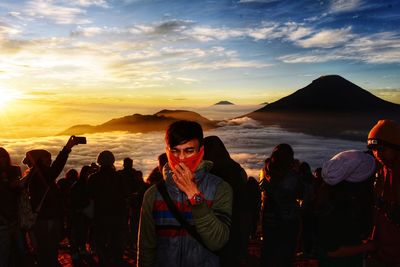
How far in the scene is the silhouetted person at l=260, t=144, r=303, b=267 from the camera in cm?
469

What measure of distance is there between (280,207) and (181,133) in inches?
117

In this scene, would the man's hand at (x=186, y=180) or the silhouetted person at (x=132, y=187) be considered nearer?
the man's hand at (x=186, y=180)

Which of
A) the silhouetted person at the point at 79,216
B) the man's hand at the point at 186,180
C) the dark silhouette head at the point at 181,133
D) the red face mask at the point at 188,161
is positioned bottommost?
the silhouetted person at the point at 79,216

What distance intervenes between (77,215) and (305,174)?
499 centimetres

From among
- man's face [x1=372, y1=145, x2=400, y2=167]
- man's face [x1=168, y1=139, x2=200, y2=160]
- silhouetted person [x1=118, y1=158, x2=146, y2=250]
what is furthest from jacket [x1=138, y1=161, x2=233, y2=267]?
silhouetted person [x1=118, y1=158, x2=146, y2=250]

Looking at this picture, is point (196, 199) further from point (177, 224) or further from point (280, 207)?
point (280, 207)

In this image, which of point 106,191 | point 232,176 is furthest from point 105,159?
point 232,176

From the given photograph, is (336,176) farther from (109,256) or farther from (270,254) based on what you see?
(109,256)

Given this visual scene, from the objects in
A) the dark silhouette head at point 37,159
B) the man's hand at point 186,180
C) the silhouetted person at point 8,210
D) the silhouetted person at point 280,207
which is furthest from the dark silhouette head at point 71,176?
the man's hand at point 186,180

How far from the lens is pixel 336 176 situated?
278cm

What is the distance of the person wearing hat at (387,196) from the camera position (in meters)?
2.81

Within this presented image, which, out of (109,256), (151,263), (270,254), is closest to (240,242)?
(151,263)

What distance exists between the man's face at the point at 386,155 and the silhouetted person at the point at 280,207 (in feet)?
5.79

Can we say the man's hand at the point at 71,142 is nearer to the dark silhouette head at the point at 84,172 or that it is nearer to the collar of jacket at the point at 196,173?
the dark silhouette head at the point at 84,172
